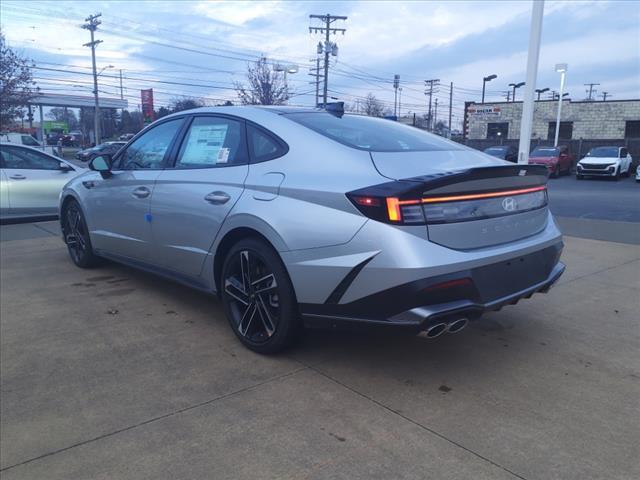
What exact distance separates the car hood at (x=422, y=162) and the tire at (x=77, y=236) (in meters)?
3.78

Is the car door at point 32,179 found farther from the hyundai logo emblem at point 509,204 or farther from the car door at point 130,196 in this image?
the hyundai logo emblem at point 509,204

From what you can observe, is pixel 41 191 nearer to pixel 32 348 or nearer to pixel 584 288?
pixel 32 348

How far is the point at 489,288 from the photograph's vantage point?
114 inches

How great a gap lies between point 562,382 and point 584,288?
229 cm

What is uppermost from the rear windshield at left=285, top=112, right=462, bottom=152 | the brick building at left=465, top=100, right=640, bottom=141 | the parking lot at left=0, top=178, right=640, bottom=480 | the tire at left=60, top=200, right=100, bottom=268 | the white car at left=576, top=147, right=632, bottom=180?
the brick building at left=465, top=100, right=640, bottom=141

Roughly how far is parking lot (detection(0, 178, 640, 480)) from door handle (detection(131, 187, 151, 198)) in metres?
0.96

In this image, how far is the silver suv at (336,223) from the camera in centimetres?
272

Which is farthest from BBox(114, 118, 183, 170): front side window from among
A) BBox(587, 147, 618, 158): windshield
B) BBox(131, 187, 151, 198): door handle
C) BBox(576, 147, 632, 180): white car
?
BBox(587, 147, 618, 158): windshield

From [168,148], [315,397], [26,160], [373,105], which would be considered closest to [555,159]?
[26,160]

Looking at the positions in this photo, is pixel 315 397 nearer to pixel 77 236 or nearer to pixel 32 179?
pixel 77 236

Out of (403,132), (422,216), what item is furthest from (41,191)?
(422,216)

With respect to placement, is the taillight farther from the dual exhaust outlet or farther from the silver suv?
the dual exhaust outlet

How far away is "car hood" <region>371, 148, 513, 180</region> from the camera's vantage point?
2896 mm

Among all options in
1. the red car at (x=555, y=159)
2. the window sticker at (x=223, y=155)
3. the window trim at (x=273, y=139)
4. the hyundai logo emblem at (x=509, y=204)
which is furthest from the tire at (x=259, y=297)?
the red car at (x=555, y=159)
